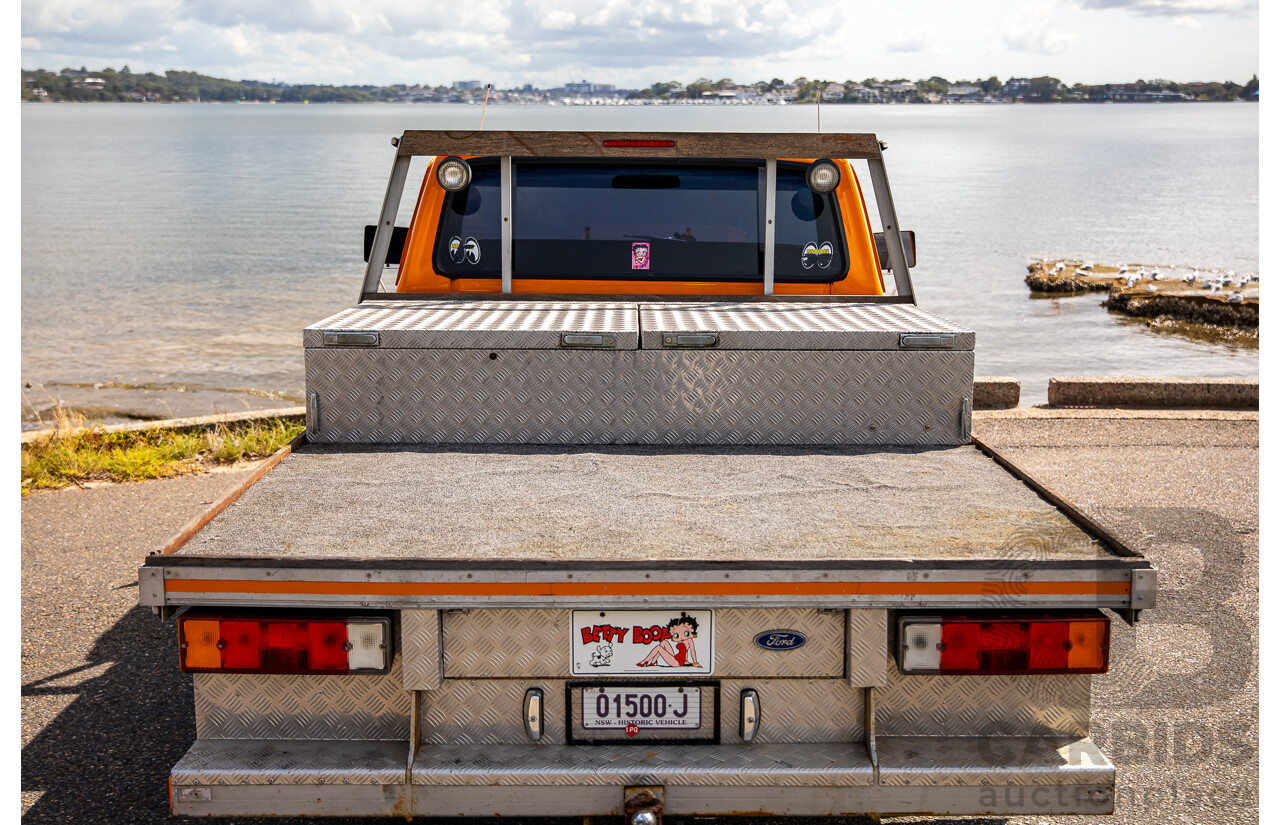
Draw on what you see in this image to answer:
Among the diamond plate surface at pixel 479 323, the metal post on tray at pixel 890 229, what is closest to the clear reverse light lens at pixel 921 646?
the diamond plate surface at pixel 479 323

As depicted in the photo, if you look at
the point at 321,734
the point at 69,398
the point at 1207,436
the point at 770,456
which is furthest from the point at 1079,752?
the point at 69,398

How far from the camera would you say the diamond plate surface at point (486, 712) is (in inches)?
118

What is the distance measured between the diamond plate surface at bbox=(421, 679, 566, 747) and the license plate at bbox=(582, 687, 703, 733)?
89 mm

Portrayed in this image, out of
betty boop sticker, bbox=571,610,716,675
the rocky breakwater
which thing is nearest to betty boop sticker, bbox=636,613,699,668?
betty boop sticker, bbox=571,610,716,675

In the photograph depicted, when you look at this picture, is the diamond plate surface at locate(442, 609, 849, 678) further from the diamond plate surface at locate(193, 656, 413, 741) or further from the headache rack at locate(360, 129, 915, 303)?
the headache rack at locate(360, 129, 915, 303)

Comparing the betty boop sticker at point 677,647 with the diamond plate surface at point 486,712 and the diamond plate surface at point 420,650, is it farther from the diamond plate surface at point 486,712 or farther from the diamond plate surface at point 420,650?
the diamond plate surface at point 420,650

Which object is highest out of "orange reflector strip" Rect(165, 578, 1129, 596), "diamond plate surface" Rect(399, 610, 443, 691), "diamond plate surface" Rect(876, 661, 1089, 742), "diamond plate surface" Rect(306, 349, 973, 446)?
"diamond plate surface" Rect(306, 349, 973, 446)

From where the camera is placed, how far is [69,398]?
14000 millimetres

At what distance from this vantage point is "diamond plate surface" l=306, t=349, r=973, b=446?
154 inches

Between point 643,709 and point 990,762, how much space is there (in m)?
0.94

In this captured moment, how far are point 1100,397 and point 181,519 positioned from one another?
8089 millimetres

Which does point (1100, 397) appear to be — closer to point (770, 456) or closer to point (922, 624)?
point (770, 456)

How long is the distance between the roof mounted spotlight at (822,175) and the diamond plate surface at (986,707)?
272 centimetres

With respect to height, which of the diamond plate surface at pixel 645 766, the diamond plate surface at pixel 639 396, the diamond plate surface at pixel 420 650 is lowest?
the diamond plate surface at pixel 645 766
